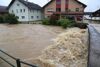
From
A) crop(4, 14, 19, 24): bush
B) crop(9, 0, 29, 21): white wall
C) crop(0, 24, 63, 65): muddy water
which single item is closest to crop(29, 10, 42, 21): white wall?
crop(9, 0, 29, 21): white wall

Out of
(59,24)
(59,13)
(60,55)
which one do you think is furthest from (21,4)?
(60,55)

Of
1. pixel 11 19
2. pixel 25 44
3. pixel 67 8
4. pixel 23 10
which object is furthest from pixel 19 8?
pixel 25 44

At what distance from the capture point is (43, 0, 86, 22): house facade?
37906 mm

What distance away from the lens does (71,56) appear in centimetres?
1079

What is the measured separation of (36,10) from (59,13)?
342 inches

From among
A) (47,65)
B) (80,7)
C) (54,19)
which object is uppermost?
(80,7)

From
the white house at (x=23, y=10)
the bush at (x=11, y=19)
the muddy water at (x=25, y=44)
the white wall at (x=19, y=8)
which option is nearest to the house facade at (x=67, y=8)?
the white house at (x=23, y=10)

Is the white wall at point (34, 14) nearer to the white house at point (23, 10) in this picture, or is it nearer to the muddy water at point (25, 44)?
the white house at point (23, 10)

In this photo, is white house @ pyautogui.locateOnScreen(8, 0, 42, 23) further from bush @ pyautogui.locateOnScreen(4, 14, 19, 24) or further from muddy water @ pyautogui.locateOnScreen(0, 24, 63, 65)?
muddy water @ pyautogui.locateOnScreen(0, 24, 63, 65)

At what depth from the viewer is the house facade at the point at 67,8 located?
3791cm

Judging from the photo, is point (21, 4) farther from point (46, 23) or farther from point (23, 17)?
point (46, 23)

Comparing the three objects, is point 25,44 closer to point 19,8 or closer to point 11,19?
point 11,19

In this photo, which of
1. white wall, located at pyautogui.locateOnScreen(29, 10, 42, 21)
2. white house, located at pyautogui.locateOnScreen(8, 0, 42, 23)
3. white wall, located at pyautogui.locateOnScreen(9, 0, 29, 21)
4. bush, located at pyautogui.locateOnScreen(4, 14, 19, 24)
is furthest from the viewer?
white wall, located at pyautogui.locateOnScreen(29, 10, 42, 21)

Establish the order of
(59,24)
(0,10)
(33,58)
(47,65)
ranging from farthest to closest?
(0,10) < (59,24) < (33,58) < (47,65)
